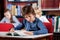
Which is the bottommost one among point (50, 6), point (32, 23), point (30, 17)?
point (32, 23)

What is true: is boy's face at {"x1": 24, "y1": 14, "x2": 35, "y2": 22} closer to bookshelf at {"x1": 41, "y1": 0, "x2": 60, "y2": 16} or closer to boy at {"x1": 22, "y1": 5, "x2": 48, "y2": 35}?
boy at {"x1": 22, "y1": 5, "x2": 48, "y2": 35}

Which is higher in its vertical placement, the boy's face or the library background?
the library background

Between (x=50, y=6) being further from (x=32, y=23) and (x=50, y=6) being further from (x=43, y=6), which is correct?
(x=32, y=23)

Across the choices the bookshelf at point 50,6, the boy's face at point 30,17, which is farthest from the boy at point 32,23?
the bookshelf at point 50,6

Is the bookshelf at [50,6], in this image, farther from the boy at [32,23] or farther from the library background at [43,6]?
the boy at [32,23]

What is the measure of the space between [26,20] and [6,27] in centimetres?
42

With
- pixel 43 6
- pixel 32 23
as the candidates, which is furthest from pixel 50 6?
pixel 32 23

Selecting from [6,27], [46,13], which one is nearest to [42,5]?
[46,13]

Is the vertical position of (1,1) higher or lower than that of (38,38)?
higher

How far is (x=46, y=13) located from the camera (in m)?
5.88

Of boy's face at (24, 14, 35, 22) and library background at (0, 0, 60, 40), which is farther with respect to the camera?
library background at (0, 0, 60, 40)

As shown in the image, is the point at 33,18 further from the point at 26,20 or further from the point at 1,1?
the point at 1,1

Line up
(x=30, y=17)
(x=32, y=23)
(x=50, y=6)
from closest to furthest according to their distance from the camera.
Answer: (x=30, y=17) < (x=32, y=23) < (x=50, y=6)

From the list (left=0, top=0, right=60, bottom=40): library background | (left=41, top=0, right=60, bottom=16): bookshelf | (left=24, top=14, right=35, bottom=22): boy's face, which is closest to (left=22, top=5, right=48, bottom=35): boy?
(left=24, top=14, right=35, bottom=22): boy's face
